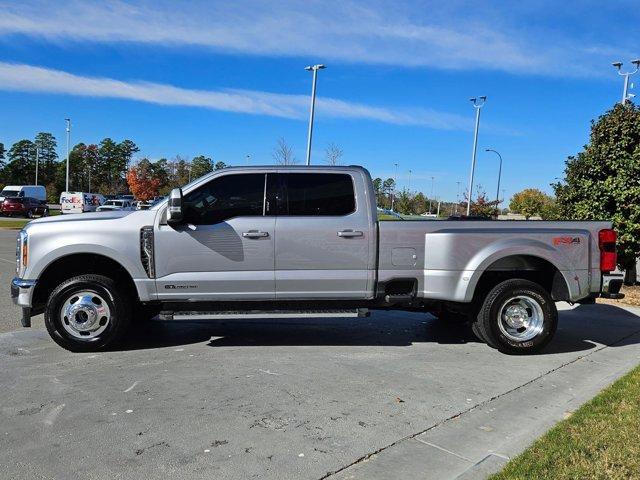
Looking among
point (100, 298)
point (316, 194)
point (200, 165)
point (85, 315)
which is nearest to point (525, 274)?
point (316, 194)

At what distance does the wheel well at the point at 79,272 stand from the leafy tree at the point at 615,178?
898 cm

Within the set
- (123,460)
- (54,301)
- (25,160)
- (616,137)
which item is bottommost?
(123,460)

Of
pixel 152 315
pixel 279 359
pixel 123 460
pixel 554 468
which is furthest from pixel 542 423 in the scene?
pixel 152 315

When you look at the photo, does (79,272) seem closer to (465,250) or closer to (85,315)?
(85,315)

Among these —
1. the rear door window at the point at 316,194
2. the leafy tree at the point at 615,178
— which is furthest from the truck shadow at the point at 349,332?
the leafy tree at the point at 615,178

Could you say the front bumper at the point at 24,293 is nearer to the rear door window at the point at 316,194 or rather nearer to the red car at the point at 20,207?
the rear door window at the point at 316,194

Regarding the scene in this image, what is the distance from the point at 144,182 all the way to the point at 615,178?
276ft

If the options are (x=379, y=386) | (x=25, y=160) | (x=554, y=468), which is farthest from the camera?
(x=25, y=160)

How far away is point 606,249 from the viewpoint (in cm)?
617

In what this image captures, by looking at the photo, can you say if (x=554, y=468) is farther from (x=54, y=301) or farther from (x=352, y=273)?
(x=54, y=301)

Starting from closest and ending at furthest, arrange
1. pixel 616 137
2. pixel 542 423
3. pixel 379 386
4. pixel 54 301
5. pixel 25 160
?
pixel 542 423, pixel 379 386, pixel 54 301, pixel 616 137, pixel 25 160

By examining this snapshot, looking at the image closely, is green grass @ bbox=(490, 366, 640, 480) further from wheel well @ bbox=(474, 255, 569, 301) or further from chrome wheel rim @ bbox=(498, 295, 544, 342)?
wheel well @ bbox=(474, 255, 569, 301)

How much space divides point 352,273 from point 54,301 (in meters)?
3.17

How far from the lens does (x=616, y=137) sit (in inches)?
412
